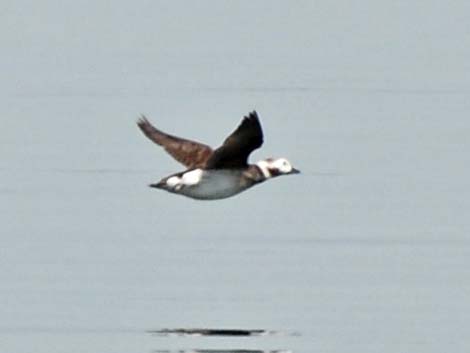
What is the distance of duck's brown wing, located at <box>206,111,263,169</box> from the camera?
1681cm

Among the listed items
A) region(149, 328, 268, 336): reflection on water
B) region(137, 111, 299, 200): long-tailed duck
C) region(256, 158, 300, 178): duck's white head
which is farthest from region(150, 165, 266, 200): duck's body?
region(149, 328, 268, 336): reflection on water

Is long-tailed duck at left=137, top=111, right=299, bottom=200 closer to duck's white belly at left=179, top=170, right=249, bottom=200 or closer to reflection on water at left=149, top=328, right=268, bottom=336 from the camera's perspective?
duck's white belly at left=179, top=170, right=249, bottom=200

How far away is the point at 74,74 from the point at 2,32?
723 cm

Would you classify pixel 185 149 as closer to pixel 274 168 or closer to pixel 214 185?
pixel 274 168

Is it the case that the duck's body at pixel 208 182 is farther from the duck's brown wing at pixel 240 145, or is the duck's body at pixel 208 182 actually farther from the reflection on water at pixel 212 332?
the reflection on water at pixel 212 332

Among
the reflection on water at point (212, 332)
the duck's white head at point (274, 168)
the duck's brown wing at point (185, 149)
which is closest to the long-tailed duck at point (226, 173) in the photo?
the duck's white head at point (274, 168)

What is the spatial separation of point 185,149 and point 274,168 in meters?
1.11

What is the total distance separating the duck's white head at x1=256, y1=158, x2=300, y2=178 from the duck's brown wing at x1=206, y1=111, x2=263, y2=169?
452mm

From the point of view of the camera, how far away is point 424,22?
43.6 meters

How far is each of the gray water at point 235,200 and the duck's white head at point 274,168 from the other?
2.33ft

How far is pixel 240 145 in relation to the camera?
686 inches

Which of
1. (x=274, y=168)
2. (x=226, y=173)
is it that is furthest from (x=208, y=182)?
(x=274, y=168)

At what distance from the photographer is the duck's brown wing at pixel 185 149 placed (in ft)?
63.0

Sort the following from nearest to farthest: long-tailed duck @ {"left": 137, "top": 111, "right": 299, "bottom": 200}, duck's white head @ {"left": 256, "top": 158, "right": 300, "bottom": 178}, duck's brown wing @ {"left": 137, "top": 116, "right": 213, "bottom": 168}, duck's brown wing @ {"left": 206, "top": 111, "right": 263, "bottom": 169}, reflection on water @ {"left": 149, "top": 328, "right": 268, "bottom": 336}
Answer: reflection on water @ {"left": 149, "top": 328, "right": 268, "bottom": 336}
duck's brown wing @ {"left": 206, "top": 111, "right": 263, "bottom": 169}
long-tailed duck @ {"left": 137, "top": 111, "right": 299, "bottom": 200}
duck's white head @ {"left": 256, "top": 158, "right": 300, "bottom": 178}
duck's brown wing @ {"left": 137, "top": 116, "right": 213, "bottom": 168}
